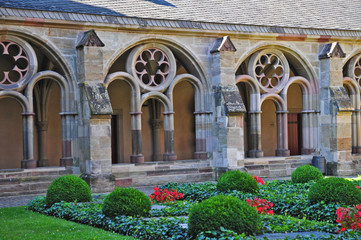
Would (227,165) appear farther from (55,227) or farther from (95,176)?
(55,227)

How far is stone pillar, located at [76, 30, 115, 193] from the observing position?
44.9 feet

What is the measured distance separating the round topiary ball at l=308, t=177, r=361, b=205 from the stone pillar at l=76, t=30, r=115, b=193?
5.72m

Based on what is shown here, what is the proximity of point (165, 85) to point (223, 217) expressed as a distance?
8566mm

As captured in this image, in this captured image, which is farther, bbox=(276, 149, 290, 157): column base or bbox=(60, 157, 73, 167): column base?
bbox=(276, 149, 290, 157): column base

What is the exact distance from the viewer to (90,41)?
13812 mm

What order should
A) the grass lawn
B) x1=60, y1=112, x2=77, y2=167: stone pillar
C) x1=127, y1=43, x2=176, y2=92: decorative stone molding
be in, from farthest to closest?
x1=127, y1=43, x2=176, y2=92: decorative stone molding → x1=60, y1=112, x2=77, y2=167: stone pillar → the grass lawn

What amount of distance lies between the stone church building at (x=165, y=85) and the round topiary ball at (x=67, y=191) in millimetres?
2749

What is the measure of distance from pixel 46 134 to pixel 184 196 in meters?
6.42

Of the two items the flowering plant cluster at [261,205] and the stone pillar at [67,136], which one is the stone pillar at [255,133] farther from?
the flowering plant cluster at [261,205]

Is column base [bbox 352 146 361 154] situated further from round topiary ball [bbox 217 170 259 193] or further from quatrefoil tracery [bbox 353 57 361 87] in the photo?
round topiary ball [bbox 217 170 259 193]

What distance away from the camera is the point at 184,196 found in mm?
11852

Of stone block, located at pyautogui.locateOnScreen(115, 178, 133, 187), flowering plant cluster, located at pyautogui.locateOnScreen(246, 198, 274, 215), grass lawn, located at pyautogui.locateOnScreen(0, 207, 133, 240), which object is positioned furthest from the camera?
stone block, located at pyautogui.locateOnScreen(115, 178, 133, 187)

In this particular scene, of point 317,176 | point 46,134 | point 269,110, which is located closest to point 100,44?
point 46,134

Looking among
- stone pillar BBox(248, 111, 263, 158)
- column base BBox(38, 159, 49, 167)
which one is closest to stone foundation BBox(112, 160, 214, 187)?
stone pillar BBox(248, 111, 263, 158)
